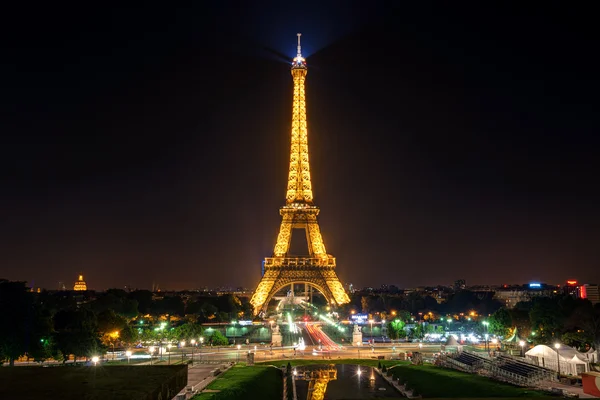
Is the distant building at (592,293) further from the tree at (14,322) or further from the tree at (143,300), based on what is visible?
the tree at (14,322)

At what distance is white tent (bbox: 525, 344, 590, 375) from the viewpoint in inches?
1713

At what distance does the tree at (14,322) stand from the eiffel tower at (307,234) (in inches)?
2613

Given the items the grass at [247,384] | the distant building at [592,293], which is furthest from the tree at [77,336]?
the distant building at [592,293]

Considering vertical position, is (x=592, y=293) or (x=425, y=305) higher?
(x=592, y=293)

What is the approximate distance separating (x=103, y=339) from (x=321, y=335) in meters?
38.3

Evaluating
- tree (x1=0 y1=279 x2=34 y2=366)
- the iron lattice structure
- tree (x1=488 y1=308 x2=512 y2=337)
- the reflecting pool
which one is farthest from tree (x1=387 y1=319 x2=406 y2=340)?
tree (x1=0 y1=279 x2=34 y2=366)

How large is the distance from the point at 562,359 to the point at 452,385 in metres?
10.7

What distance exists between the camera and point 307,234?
114m

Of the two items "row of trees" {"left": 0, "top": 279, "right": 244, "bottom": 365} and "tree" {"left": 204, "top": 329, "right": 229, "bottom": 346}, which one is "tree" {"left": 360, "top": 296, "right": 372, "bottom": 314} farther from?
"row of trees" {"left": 0, "top": 279, "right": 244, "bottom": 365}

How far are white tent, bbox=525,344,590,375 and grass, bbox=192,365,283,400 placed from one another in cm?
2263

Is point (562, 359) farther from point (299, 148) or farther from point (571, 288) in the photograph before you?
point (571, 288)

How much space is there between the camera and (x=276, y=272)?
111 m

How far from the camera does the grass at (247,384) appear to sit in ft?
119

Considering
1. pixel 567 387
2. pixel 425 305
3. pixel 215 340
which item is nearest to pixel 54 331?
pixel 215 340
